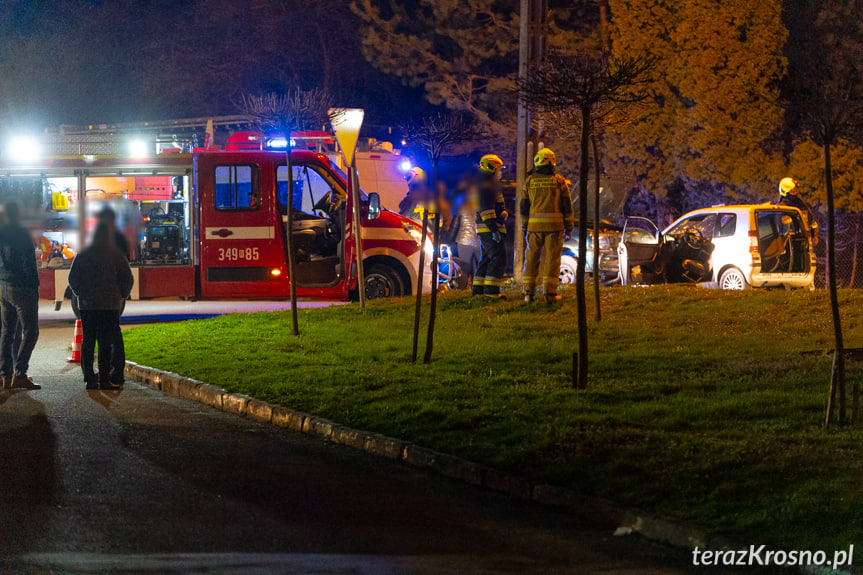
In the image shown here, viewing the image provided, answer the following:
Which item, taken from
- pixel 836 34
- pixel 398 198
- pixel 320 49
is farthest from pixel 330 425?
pixel 320 49

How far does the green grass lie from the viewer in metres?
6.24

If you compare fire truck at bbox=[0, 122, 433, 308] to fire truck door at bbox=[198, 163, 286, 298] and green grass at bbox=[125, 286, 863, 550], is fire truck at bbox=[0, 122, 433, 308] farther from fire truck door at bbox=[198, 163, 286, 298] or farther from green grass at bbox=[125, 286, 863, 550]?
green grass at bbox=[125, 286, 863, 550]

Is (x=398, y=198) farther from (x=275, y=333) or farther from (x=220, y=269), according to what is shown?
(x=275, y=333)

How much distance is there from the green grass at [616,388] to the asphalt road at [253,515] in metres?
0.50

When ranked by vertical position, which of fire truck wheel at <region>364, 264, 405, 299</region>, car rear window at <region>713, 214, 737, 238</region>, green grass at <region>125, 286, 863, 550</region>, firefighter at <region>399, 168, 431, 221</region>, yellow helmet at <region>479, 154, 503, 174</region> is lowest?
green grass at <region>125, 286, 863, 550</region>

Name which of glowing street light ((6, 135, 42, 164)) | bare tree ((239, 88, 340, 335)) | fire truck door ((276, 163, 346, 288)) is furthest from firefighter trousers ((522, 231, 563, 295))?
glowing street light ((6, 135, 42, 164))

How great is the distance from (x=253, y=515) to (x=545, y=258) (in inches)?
347

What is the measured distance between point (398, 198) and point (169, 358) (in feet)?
44.0

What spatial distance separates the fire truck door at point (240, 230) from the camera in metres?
17.1

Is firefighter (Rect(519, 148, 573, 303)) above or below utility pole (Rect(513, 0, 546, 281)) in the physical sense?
below

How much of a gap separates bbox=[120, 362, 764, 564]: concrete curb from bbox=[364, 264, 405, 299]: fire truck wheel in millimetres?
6946

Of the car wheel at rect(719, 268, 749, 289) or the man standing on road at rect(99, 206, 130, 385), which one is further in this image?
the car wheel at rect(719, 268, 749, 289)

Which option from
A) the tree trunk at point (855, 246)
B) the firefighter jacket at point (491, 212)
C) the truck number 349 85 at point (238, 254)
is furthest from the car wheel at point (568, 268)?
the tree trunk at point (855, 246)

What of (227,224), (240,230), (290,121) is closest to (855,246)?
(240,230)
